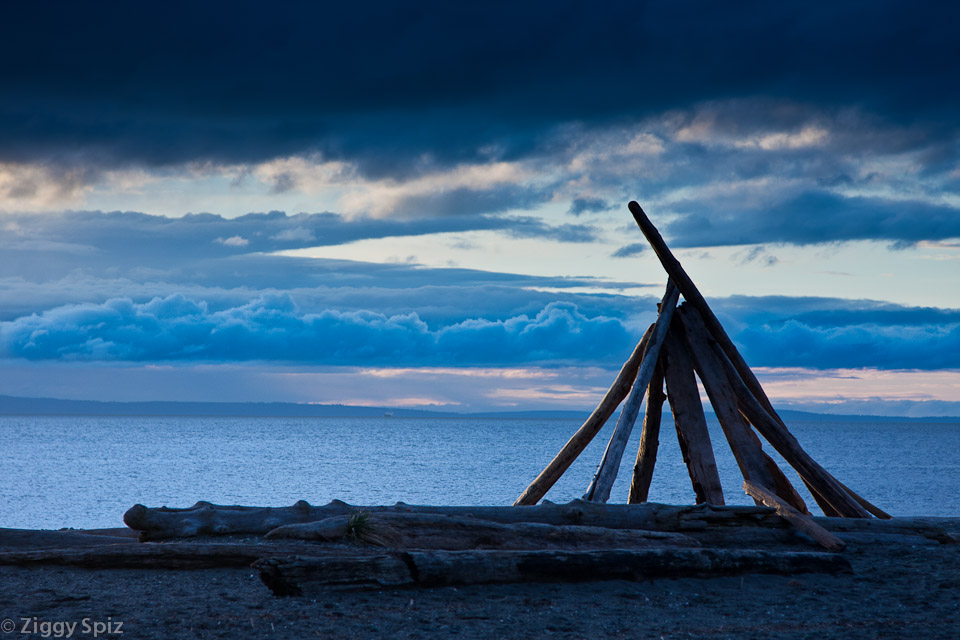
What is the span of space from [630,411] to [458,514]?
3.71 meters

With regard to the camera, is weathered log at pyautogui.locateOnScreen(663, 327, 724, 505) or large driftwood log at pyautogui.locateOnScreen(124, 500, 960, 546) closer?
large driftwood log at pyautogui.locateOnScreen(124, 500, 960, 546)

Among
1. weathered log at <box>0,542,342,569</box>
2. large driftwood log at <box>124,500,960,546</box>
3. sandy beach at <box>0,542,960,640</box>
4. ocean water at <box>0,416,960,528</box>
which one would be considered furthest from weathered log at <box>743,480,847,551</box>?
ocean water at <box>0,416,960,528</box>

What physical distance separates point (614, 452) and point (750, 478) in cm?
191

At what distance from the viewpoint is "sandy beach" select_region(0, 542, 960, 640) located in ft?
19.3

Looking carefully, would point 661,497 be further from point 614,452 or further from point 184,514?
point 184,514

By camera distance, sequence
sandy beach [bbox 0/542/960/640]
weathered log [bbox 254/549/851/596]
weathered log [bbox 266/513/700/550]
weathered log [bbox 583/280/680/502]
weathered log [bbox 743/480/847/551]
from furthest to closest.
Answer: weathered log [bbox 583/280/680/502] < weathered log [bbox 743/480/847/551] < weathered log [bbox 266/513/700/550] < weathered log [bbox 254/549/851/596] < sandy beach [bbox 0/542/960/640]

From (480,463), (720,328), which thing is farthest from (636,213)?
(480,463)

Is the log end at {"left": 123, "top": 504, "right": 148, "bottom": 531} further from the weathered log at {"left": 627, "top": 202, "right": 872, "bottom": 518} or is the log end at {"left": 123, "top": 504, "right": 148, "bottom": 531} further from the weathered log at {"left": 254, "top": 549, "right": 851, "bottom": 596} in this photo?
the weathered log at {"left": 627, "top": 202, "right": 872, "bottom": 518}

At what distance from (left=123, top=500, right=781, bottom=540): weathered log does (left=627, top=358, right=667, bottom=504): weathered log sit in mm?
3259

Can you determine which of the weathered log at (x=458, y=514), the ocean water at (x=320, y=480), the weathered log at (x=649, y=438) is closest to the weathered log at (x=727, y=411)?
the weathered log at (x=649, y=438)

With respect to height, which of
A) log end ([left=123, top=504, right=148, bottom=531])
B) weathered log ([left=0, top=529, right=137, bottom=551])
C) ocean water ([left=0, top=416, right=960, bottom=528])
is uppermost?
log end ([left=123, top=504, right=148, bottom=531])

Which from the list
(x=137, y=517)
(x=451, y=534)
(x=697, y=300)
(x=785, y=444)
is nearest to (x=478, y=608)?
(x=451, y=534)

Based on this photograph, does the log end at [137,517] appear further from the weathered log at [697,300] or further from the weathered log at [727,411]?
the weathered log at [697,300]

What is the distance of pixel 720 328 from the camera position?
1245 centimetres
